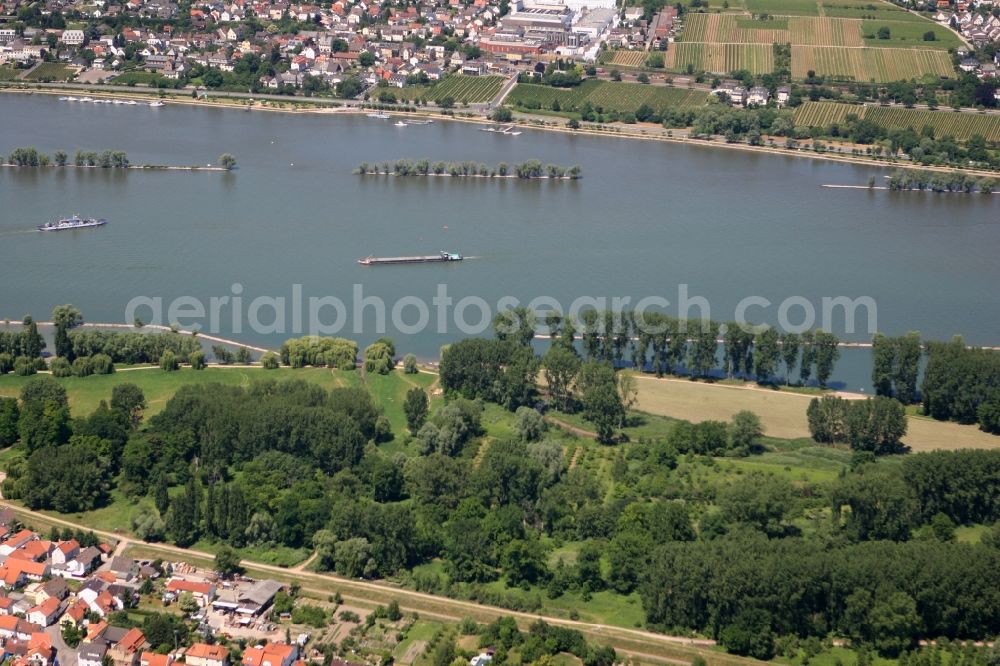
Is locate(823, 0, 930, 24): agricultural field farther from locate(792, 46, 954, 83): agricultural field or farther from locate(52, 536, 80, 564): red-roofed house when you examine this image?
locate(52, 536, 80, 564): red-roofed house

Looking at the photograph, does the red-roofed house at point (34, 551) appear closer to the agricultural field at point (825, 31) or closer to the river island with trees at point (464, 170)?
the river island with trees at point (464, 170)

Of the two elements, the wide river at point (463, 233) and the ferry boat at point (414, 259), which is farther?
the ferry boat at point (414, 259)

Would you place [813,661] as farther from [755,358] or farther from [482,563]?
[755,358]

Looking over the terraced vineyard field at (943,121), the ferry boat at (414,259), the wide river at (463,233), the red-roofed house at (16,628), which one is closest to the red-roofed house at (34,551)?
the red-roofed house at (16,628)

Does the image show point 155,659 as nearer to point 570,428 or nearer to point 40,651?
point 40,651

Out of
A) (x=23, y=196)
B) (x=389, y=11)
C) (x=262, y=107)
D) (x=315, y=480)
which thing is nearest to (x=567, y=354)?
(x=315, y=480)

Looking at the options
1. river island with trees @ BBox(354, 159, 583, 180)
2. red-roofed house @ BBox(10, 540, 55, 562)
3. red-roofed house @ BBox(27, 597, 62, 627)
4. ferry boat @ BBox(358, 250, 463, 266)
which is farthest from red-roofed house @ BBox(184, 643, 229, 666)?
river island with trees @ BBox(354, 159, 583, 180)
